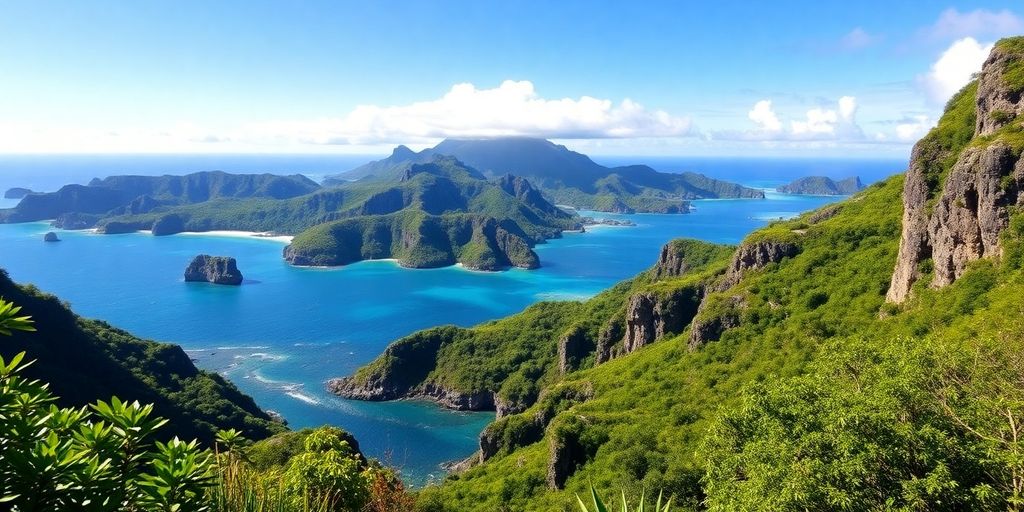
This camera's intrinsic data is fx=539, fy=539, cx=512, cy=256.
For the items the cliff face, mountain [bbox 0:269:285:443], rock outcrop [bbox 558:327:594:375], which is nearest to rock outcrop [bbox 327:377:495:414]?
rock outcrop [bbox 558:327:594:375]

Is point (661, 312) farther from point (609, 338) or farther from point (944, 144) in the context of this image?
point (944, 144)

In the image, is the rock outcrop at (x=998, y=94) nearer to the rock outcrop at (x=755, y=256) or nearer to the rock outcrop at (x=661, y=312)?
the rock outcrop at (x=755, y=256)

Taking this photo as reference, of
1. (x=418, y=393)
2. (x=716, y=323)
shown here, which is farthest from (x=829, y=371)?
(x=418, y=393)

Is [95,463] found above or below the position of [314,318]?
above

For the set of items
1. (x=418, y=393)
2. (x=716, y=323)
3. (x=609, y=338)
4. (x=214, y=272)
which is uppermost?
(x=716, y=323)

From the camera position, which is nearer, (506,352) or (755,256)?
(755,256)

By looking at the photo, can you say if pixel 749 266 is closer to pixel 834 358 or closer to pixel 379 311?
pixel 834 358

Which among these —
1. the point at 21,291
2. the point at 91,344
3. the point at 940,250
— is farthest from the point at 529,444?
the point at 21,291

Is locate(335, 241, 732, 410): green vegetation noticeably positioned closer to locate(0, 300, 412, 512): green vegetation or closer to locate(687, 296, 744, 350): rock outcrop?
locate(687, 296, 744, 350): rock outcrop
